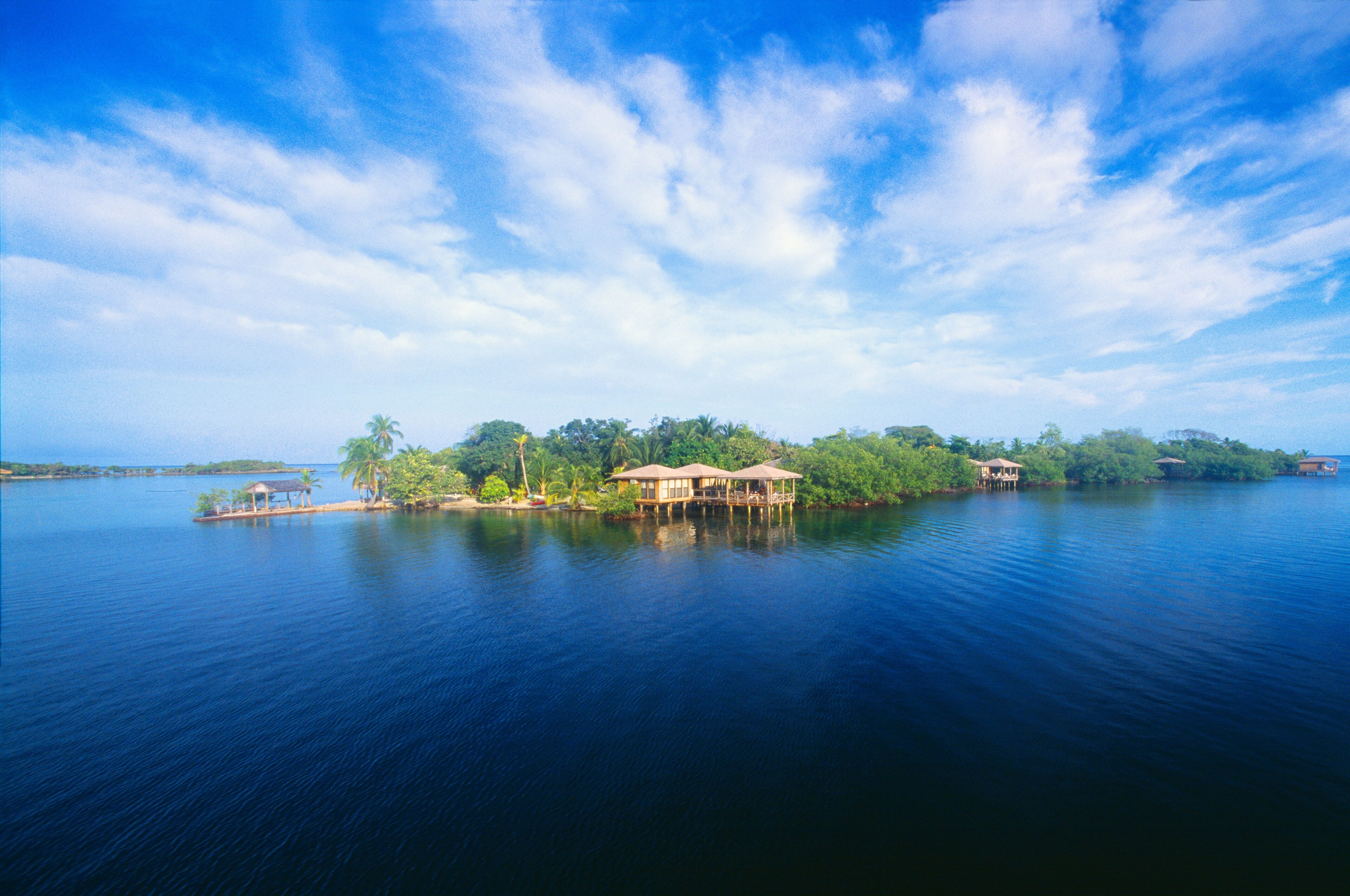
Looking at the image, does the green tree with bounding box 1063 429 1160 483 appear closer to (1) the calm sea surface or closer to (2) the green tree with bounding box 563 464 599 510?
(1) the calm sea surface

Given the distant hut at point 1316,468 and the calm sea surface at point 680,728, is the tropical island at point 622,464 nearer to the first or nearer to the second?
the calm sea surface at point 680,728

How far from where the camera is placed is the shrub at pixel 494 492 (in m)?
45.7

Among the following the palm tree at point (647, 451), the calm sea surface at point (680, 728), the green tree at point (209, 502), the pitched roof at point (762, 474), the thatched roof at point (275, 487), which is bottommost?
the calm sea surface at point (680, 728)

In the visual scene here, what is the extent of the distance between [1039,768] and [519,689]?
9.77 meters

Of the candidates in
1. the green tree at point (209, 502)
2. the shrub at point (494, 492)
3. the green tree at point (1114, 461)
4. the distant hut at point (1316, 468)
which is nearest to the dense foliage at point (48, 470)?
the green tree at point (209, 502)

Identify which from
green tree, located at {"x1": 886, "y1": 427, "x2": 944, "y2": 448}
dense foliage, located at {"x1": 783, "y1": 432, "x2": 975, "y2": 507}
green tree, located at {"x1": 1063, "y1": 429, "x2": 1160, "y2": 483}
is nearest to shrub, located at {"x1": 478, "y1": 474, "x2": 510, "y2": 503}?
dense foliage, located at {"x1": 783, "y1": 432, "x2": 975, "y2": 507}

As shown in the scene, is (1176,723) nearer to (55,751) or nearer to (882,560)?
(882,560)

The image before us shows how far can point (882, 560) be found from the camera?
2155cm

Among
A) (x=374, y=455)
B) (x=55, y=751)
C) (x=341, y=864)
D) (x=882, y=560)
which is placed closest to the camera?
(x=341, y=864)

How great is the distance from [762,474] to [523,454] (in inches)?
965

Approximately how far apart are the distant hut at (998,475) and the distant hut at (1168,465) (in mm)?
22219

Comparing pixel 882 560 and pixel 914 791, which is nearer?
pixel 914 791

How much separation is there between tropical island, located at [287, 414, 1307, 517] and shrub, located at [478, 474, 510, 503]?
0.34ft

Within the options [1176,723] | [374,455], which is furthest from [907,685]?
[374,455]
